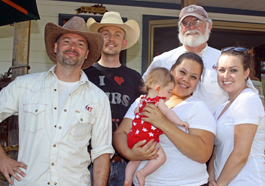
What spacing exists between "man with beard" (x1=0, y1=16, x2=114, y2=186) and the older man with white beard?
112 centimetres

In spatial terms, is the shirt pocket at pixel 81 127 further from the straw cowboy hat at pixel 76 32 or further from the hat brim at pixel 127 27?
the hat brim at pixel 127 27

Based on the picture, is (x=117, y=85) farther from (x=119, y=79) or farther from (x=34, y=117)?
(x=34, y=117)

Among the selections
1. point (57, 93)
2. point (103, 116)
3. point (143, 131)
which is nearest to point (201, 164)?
point (143, 131)

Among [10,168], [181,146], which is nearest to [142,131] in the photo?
[181,146]

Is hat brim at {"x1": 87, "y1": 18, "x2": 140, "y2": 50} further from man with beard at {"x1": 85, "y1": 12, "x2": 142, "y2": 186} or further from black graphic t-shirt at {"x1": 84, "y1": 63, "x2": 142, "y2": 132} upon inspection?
black graphic t-shirt at {"x1": 84, "y1": 63, "x2": 142, "y2": 132}

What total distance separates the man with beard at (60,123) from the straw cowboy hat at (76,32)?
17 millimetres

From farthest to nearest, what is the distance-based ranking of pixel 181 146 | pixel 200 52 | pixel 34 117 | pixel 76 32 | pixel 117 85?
pixel 200 52 → pixel 117 85 → pixel 76 32 → pixel 34 117 → pixel 181 146

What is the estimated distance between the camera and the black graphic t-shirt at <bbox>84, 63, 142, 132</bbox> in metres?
2.90

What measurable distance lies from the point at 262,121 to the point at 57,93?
1807 millimetres

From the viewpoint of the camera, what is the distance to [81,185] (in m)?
2.20

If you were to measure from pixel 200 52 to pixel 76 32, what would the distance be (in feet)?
5.75

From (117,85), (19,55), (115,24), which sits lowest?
(117,85)

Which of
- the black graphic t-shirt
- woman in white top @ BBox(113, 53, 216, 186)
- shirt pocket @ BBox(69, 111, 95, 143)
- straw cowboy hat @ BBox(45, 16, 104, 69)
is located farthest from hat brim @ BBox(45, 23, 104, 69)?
woman in white top @ BBox(113, 53, 216, 186)

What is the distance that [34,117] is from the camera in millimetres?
2197
